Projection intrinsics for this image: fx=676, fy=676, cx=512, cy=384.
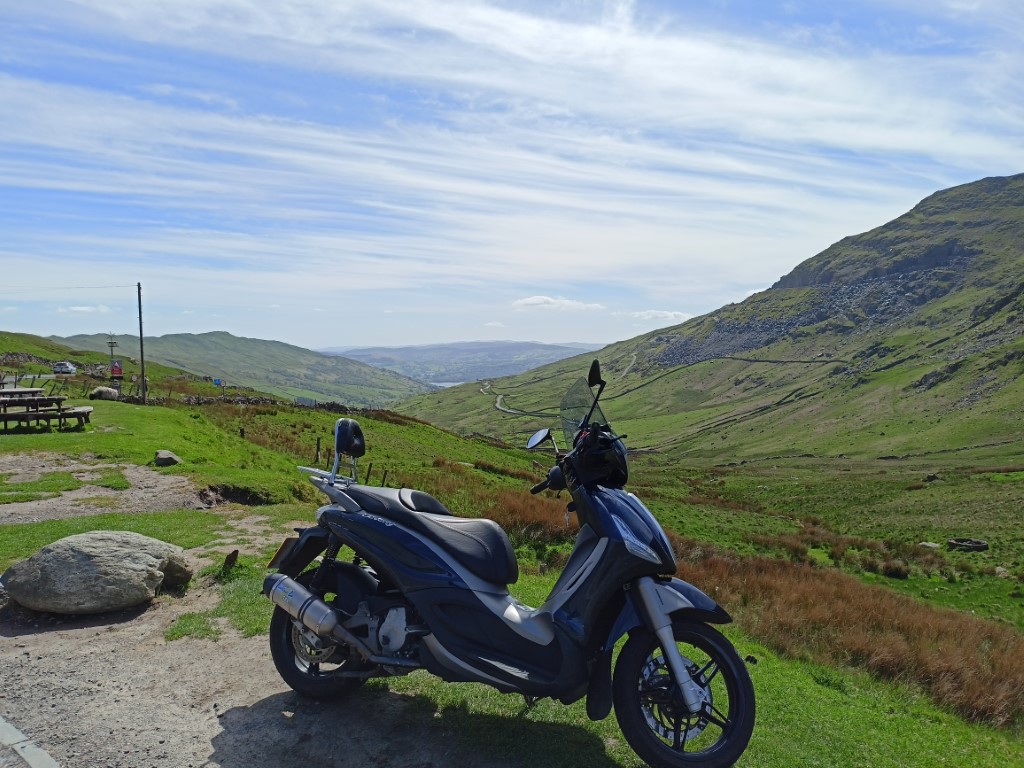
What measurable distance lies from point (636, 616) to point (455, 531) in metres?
1.70

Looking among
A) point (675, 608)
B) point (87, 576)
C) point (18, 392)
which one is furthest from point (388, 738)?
point (18, 392)

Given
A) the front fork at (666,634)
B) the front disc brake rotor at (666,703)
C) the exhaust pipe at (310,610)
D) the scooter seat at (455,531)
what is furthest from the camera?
the exhaust pipe at (310,610)

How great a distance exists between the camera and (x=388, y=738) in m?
5.59

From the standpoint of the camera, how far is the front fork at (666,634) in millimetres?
4949

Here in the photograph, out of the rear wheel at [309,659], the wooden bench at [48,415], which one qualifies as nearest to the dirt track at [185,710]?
the rear wheel at [309,659]

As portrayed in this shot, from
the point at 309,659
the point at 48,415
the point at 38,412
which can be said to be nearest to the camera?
the point at 309,659

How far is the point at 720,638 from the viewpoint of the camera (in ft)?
16.9

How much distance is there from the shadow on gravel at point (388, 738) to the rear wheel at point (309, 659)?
0.15m

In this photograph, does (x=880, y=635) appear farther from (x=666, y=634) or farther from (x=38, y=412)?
(x=38, y=412)

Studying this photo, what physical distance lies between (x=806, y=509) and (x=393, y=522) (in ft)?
151

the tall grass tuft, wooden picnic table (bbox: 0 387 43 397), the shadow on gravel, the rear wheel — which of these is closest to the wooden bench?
wooden picnic table (bbox: 0 387 43 397)

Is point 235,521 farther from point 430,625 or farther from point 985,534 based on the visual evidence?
point 985,534

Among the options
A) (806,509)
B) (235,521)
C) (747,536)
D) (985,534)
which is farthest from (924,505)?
(235,521)

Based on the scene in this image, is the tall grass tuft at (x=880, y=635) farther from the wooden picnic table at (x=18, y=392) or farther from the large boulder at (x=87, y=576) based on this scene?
the wooden picnic table at (x=18, y=392)
